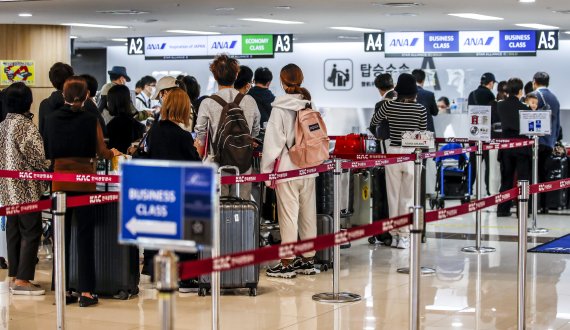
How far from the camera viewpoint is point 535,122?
43.4 ft

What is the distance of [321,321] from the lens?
7.54m

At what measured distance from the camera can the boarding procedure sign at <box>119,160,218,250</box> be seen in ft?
13.1

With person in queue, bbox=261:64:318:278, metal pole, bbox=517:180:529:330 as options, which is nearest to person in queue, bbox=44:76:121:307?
person in queue, bbox=261:64:318:278

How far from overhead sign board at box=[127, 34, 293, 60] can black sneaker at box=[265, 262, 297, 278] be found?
31.7 feet

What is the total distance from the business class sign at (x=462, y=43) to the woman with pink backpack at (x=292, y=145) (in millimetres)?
9080

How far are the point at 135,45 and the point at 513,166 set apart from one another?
8.26 m

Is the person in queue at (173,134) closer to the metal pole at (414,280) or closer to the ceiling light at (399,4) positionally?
the metal pole at (414,280)

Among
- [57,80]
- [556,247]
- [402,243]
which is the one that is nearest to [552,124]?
[556,247]

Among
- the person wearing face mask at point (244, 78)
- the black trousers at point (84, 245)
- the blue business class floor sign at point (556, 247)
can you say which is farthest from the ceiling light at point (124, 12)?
the black trousers at point (84, 245)

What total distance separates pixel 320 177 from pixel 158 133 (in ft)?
8.02

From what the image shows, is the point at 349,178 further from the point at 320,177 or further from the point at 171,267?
the point at 171,267

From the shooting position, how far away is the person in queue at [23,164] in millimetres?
8359

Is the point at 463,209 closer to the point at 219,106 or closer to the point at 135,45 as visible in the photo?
the point at 219,106

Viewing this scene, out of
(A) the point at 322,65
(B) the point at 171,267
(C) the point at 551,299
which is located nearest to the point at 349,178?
(C) the point at 551,299
